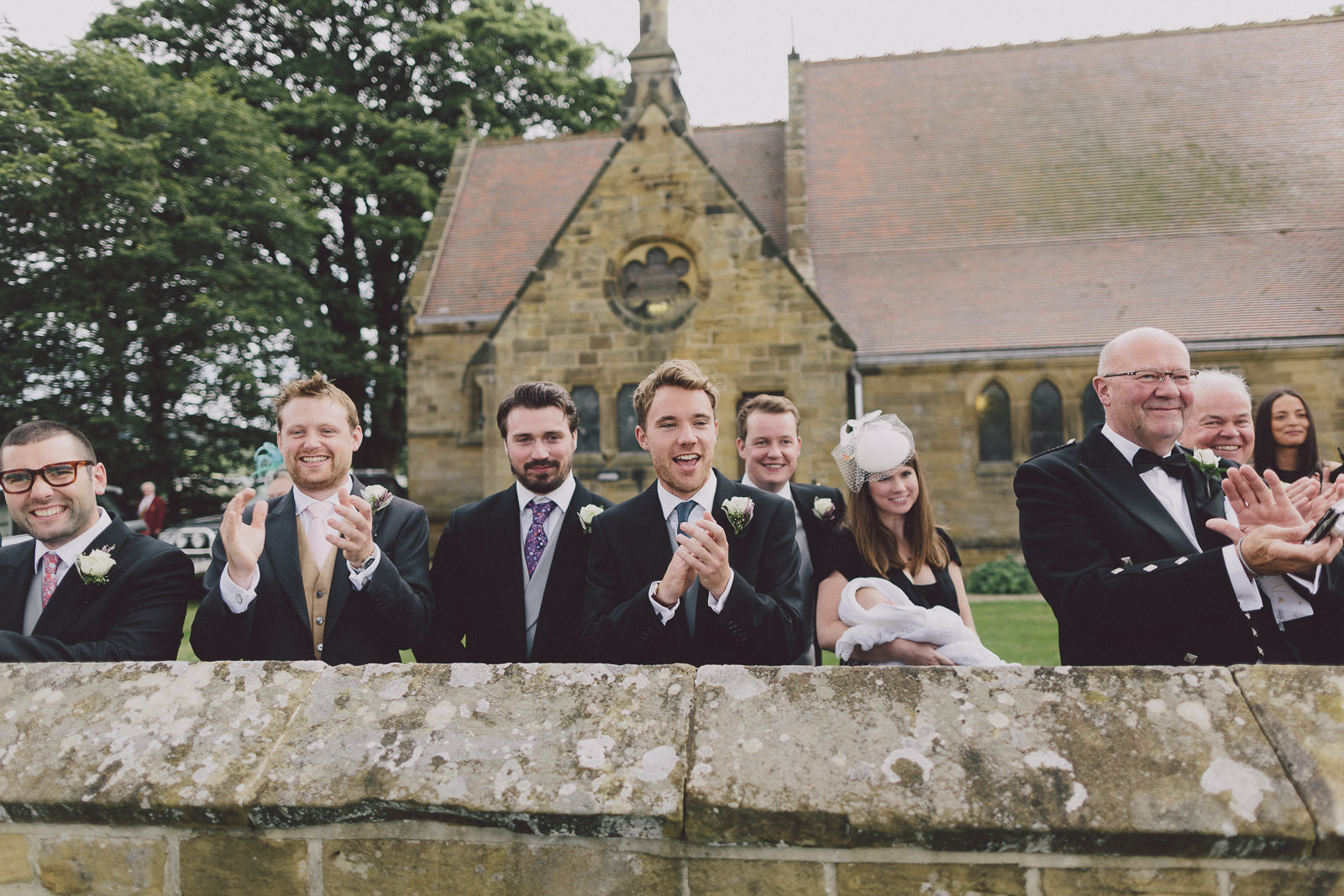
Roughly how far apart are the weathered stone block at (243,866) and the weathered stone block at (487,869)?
0.07m

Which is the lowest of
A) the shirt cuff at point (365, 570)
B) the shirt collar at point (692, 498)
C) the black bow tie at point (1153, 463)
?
the shirt cuff at point (365, 570)

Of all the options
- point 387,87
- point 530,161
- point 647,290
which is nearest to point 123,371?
point 530,161

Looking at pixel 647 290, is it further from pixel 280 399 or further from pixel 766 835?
pixel 766 835

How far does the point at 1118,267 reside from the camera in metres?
16.3

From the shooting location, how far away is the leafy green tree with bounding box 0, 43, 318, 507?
17422 millimetres

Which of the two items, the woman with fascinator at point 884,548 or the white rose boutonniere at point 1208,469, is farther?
the woman with fascinator at point 884,548

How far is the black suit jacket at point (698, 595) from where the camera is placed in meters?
2.49

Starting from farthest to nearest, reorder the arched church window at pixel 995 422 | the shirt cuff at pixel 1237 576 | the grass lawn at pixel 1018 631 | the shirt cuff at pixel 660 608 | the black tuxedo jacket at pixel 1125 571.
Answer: the arched church window at pixel 995 422
the grass lawn at pixel 1018 631
the shirt cuff at pixel 660 608
the black tuxedo jacket at pixel 1125 571
the shirt cuff at pixel 1237 576

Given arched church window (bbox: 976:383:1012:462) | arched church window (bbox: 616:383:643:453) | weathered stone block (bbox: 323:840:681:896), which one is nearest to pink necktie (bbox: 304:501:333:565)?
weathered stone block (bbox: 323:840:681:896)

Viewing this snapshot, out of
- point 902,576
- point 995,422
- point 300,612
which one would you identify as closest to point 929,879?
point 902,576

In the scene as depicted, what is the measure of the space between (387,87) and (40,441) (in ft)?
94.6

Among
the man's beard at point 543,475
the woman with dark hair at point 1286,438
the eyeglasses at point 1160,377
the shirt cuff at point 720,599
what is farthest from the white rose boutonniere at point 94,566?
the woman with dark hair at point 1286,438

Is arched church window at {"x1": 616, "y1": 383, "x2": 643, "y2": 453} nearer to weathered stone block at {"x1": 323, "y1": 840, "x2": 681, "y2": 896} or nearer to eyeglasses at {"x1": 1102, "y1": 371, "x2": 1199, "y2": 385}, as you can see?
eyeglasses at {"x1": 1102, "y1": 371, "x2": 1199, "y2": 385}

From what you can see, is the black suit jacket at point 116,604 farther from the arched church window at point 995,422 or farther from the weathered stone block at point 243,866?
the arched church window at point 995,422
